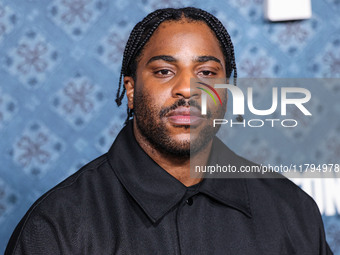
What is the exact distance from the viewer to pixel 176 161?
127cm

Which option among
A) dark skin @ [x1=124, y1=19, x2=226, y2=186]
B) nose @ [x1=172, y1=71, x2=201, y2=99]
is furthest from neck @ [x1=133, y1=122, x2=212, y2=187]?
nose @ [x1=172, y1=71, x2=201, y2=99]

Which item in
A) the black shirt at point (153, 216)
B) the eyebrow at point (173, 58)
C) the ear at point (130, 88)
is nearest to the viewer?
the black shirt at point (153, 216)

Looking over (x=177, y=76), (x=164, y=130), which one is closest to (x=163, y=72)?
(x=177, y=76)

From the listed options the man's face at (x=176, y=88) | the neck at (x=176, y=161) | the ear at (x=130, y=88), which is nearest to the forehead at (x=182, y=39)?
the man's face at (x=176, y=88)

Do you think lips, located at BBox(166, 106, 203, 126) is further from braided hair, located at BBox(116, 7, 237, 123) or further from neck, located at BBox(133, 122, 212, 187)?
braided hair, located at BBox(116, 7, 237, 123)

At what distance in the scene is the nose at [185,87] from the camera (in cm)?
120

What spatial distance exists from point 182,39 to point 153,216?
17.8 inches

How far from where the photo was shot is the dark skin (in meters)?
1.22

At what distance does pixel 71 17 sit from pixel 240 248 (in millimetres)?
983

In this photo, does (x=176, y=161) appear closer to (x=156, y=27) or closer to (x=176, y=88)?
(x=176, y=88)

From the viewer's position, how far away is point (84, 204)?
45.6 inches

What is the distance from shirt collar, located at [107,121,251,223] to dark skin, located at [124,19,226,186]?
0.12 feet

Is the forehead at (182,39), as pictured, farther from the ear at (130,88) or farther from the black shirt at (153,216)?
the black shirt at (153,216)

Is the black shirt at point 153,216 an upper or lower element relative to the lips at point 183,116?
lower
